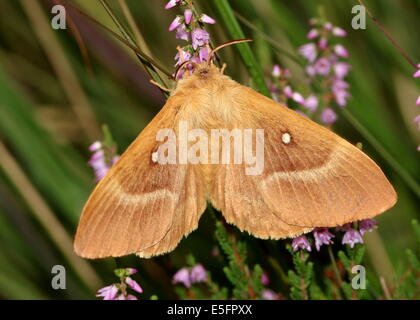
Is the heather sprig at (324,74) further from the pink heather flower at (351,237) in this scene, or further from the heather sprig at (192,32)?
the pink heather flower at (351,237)

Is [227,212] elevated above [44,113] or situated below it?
below

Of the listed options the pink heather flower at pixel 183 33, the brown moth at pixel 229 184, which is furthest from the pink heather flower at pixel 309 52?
the pink heather flower at pixel 183 33

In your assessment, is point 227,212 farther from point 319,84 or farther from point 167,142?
point 319,84

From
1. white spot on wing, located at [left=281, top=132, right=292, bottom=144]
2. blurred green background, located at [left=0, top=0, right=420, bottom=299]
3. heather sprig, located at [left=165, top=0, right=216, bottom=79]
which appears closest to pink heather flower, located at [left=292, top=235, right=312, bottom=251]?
white spot on wing, located at [left=281, top=132, right=292, bottom=144]

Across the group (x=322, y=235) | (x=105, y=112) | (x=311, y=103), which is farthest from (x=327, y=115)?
(x=105, y=112)

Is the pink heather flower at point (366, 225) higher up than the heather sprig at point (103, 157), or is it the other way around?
the heather sprig at point (103, 157)

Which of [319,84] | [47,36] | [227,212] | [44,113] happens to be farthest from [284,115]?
[44,113]
